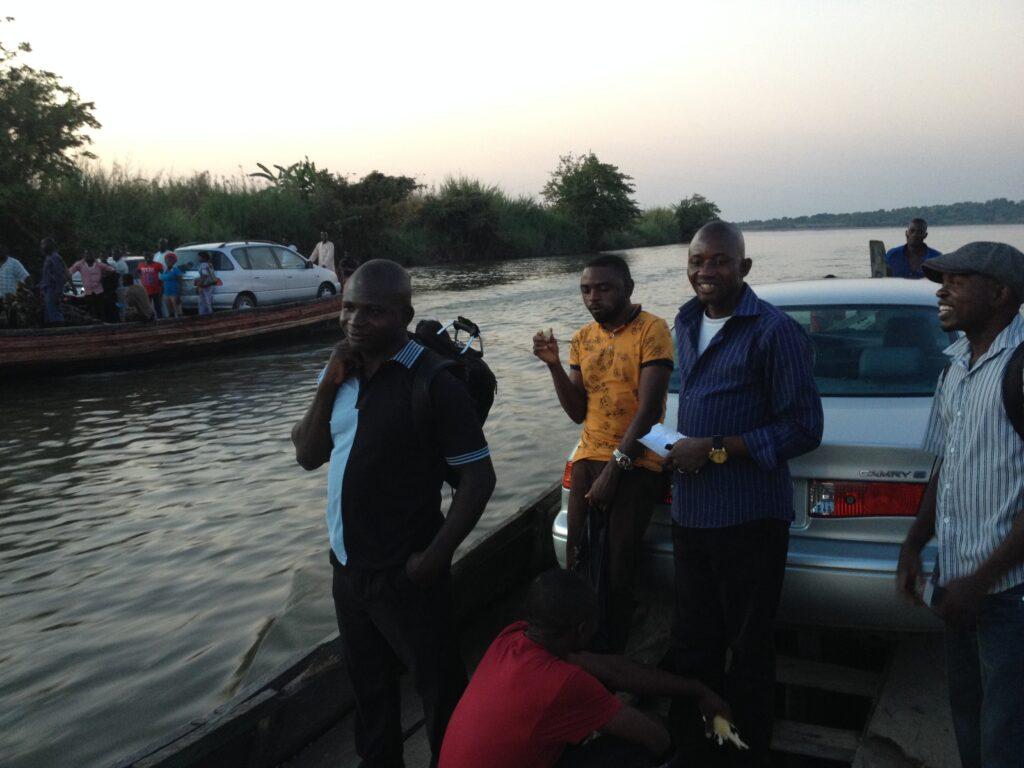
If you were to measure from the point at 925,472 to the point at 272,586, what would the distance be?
4307 millimetres

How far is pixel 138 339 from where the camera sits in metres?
16.0

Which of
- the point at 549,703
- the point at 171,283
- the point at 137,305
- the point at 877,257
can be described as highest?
the point at 171,283

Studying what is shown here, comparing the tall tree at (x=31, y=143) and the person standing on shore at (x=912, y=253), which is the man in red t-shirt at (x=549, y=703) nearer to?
the person standing on shore at (x=912, y=253)

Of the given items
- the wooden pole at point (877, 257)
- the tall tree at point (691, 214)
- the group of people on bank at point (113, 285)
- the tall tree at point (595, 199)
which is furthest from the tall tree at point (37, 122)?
the tall tree at point (691, 214)

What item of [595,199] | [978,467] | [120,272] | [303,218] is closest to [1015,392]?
[978,467]

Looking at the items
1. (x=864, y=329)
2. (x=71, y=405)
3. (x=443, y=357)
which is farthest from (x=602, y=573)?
(x=71, y=405)

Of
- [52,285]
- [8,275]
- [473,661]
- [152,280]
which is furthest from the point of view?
[152,280]

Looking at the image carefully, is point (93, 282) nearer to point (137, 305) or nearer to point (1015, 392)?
point (137, 305)

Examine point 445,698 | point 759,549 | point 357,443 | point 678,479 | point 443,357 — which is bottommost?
point 445,698

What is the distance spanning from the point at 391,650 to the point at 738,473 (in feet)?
4.13

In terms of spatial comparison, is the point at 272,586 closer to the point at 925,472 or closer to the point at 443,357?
the point at 443,357

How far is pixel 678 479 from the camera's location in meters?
3.00

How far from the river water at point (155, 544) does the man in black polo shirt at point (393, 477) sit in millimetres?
2293

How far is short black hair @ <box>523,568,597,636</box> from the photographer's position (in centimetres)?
236
